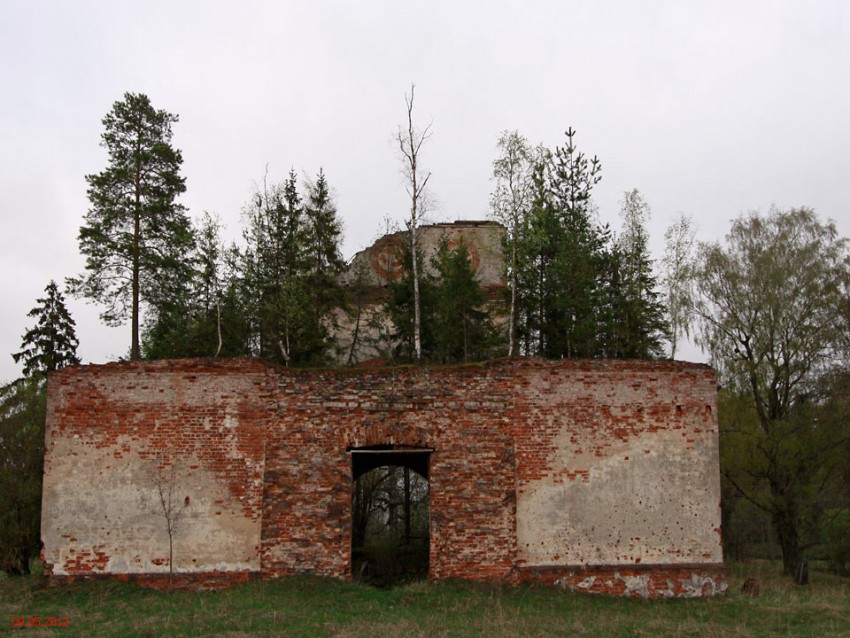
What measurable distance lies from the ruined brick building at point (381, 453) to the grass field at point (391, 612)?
1.42 feet

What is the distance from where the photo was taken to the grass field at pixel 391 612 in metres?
9.19

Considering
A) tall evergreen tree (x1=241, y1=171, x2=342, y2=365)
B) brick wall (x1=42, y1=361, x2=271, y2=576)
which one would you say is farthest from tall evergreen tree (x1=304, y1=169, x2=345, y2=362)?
brick wall (x1=42, y1=361, x2=271, y2=576)

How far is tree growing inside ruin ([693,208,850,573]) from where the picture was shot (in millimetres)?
19391

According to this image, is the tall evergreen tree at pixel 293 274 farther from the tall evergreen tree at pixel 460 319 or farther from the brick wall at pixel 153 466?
the brick wall at pixel 153 466

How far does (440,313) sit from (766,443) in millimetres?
9571

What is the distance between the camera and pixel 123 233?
21.0 meters

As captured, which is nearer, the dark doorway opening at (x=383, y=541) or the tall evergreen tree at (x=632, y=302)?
the dark doorway opening at (x=383, y=541)

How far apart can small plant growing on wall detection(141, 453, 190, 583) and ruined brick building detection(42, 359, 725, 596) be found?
2 cm

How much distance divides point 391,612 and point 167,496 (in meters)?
4.09

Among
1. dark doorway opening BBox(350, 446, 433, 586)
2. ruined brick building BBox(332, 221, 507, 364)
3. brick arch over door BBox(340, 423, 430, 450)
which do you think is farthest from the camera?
ruined brick building BBox(332, 221, 507, 364)

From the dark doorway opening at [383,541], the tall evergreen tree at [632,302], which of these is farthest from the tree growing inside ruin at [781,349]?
the dark doorway opening at [383,541]

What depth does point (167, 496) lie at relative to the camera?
11.5 meters

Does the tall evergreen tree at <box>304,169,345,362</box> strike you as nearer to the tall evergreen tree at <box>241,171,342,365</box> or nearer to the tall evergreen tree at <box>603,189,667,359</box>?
the tall evergreen tree at <box>241,171,342,365</box>

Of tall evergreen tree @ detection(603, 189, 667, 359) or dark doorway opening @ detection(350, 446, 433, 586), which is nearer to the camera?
dark doorway opening @ detection(350, 446, 433, 586)
